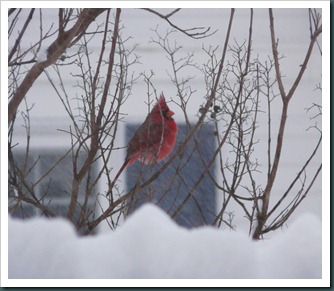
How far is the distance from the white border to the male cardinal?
6.6 inches

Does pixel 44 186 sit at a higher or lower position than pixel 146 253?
higher

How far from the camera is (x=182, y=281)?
1.49 metres

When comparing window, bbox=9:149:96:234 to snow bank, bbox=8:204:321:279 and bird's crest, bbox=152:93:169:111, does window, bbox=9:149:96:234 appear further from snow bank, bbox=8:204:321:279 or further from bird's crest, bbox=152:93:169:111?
bird's crest, bbox=152:93:169:111

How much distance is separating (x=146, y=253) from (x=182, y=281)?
75mm

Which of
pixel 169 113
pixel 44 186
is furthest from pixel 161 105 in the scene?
pixel 44 186

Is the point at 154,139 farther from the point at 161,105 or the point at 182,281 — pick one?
the point at 182,281

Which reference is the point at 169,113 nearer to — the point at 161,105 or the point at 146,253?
the point at 161,105

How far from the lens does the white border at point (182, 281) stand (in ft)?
4.88

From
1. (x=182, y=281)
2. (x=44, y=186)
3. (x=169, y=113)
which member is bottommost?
(x=182, y=281)

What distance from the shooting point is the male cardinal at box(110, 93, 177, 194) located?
1536mm

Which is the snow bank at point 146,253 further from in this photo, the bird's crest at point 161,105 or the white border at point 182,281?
the bird's crest at point 161,105

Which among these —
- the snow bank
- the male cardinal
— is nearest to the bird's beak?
the male cardinal

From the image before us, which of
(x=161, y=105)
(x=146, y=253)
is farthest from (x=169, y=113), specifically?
(x=146, y=253)

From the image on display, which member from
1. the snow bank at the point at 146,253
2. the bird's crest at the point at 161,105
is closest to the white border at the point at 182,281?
the snow bank at the point at 146,253
